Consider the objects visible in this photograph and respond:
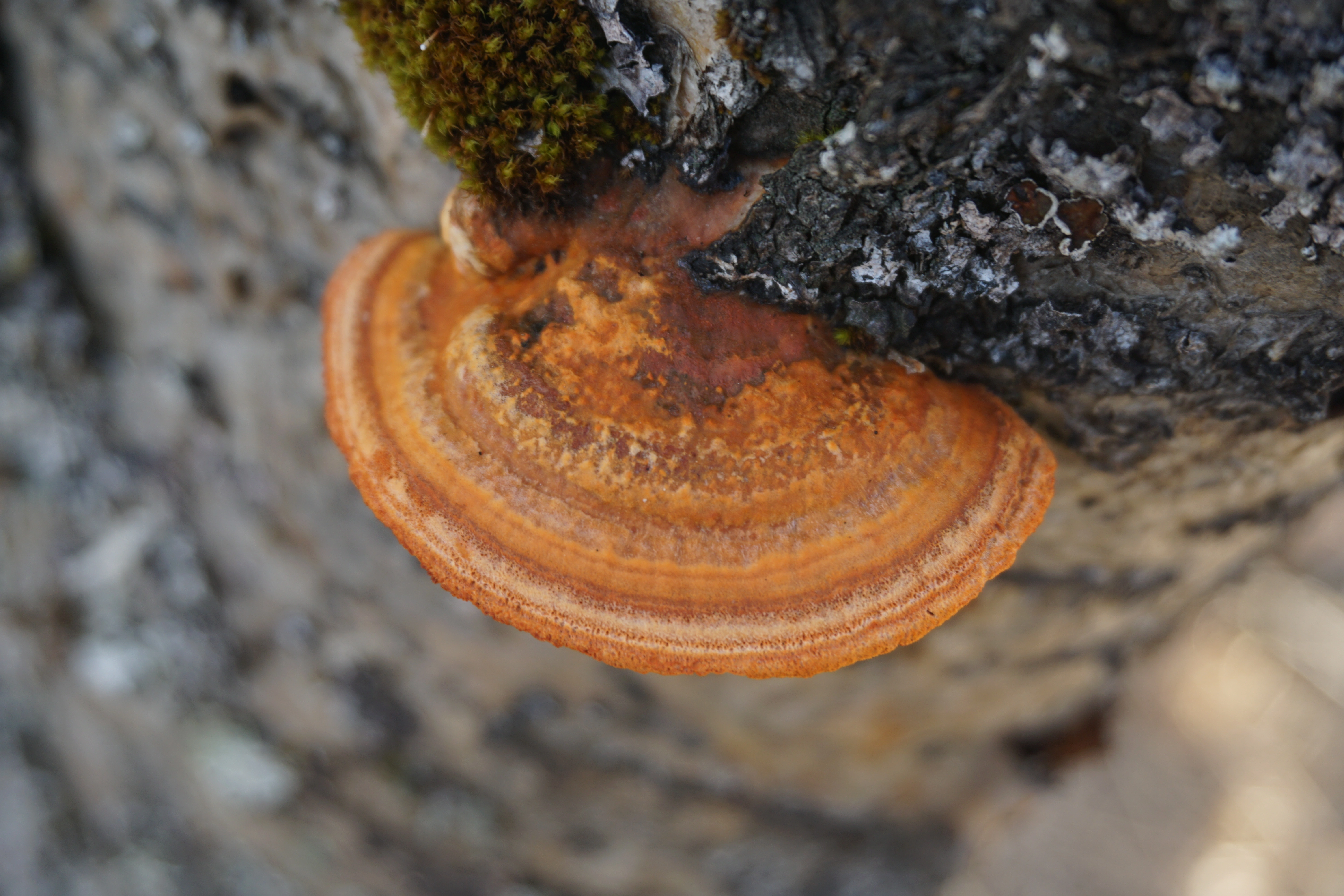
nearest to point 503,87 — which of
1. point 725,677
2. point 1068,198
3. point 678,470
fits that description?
point 678,470

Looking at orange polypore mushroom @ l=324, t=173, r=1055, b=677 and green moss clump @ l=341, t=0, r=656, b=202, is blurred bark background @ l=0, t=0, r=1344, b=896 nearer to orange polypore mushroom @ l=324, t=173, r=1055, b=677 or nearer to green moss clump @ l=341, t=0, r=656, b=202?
orange polypore mushroom @ l=324, t=173, r=1055, b=677

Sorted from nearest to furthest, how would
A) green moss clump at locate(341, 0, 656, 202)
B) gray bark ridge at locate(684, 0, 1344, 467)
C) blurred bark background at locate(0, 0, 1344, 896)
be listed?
1. gray bark ridge at locate(684, 0, 1344, 467)
2. blurred bark background at locate(0, 0, 1344, 896)
3. green moss clump at locate(341, 0, 656, 202)

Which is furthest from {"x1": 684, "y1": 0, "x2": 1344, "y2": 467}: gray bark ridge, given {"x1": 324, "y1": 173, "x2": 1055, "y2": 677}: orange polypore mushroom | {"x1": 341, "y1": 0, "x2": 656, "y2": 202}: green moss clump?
{"x1": 341, "y1": 0, "x2": 656, "y2": 202}: green moss clump

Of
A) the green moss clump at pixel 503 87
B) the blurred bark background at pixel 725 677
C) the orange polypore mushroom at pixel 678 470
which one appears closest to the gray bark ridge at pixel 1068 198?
the blurred bark background at pixel 725 677

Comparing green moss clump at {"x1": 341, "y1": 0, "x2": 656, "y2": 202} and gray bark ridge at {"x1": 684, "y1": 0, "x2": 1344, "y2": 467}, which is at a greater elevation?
gray bark ridge at {"x1": 684, "y1": 0, "x2": 1344, "y2": 467}

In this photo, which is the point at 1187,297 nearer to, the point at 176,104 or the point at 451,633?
the point at 451,633

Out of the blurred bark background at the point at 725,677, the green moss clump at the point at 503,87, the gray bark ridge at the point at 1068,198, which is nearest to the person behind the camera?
the gray bark ridge at the point at 1068,198

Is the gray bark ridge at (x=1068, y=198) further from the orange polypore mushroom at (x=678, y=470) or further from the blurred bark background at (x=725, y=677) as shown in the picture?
the orange polypore mushroom at (x=678, y=470)

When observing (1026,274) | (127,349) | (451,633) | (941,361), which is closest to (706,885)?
(451,633)
